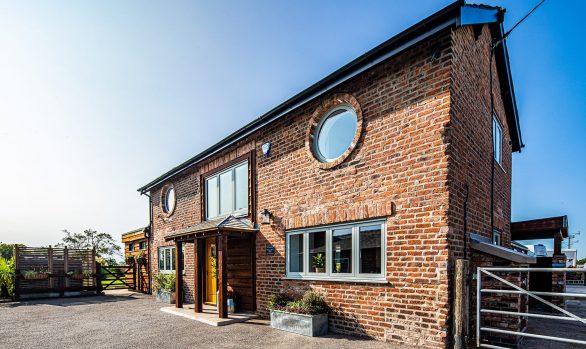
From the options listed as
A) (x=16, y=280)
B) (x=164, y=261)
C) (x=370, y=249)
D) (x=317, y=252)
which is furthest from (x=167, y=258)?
(x=370, y=249)

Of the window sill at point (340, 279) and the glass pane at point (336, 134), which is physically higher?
the glass pane at point (336, 134)

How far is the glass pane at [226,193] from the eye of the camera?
11055mm

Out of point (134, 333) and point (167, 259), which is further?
point (167, 259)

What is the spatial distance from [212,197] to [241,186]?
201 cm

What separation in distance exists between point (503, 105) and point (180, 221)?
12462 mm

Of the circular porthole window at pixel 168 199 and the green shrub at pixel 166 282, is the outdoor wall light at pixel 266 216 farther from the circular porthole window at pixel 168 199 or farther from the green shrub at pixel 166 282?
the circular porthole window at pixel 168 199

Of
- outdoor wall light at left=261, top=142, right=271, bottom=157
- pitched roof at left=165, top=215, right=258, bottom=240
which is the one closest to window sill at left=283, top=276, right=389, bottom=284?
pitched roof at left=165, top=215, right=258, bottom=240

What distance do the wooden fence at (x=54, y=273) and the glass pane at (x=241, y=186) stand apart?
1047 cm

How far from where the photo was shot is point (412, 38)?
240 inches

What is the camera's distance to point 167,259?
1472cm

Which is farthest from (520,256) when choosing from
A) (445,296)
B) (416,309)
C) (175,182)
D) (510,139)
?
(175,182)

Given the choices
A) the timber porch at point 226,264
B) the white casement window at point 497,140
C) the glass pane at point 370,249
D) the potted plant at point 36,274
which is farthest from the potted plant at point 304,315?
the potted plant at point 36,274

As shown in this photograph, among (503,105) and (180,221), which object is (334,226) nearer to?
(503,105)

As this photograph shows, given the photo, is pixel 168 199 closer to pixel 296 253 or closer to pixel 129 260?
pixel 129 260
